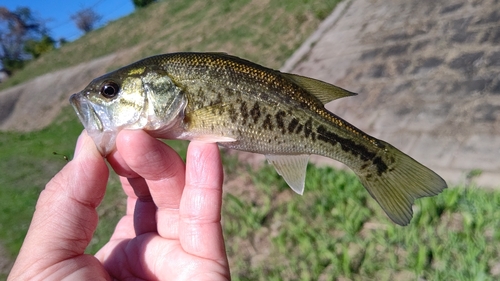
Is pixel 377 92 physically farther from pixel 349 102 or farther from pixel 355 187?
pixel 355 187

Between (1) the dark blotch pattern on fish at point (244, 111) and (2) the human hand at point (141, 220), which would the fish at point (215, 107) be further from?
(2) the human hand at point (141, 220)

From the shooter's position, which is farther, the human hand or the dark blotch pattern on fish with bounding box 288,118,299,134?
the dark blotch pattern on fish with bounding box 288,118,299,134

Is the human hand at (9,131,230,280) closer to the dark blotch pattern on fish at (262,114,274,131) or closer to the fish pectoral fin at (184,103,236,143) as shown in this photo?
the fish pectoral fin at (184,103,236,143)

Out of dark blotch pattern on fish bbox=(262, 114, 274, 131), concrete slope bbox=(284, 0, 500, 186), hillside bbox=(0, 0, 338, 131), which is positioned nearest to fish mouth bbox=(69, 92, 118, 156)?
dark blotch pattern on fish bbox=(262, 114, 274, 131)

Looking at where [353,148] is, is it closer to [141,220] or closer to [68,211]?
[141,220]

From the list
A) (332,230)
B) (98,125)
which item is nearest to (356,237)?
(332,230)

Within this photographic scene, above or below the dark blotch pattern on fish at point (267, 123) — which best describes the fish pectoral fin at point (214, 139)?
above

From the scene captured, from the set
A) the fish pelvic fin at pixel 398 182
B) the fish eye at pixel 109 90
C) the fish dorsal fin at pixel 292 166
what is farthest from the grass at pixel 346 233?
the fish eye at pixel 109 90
